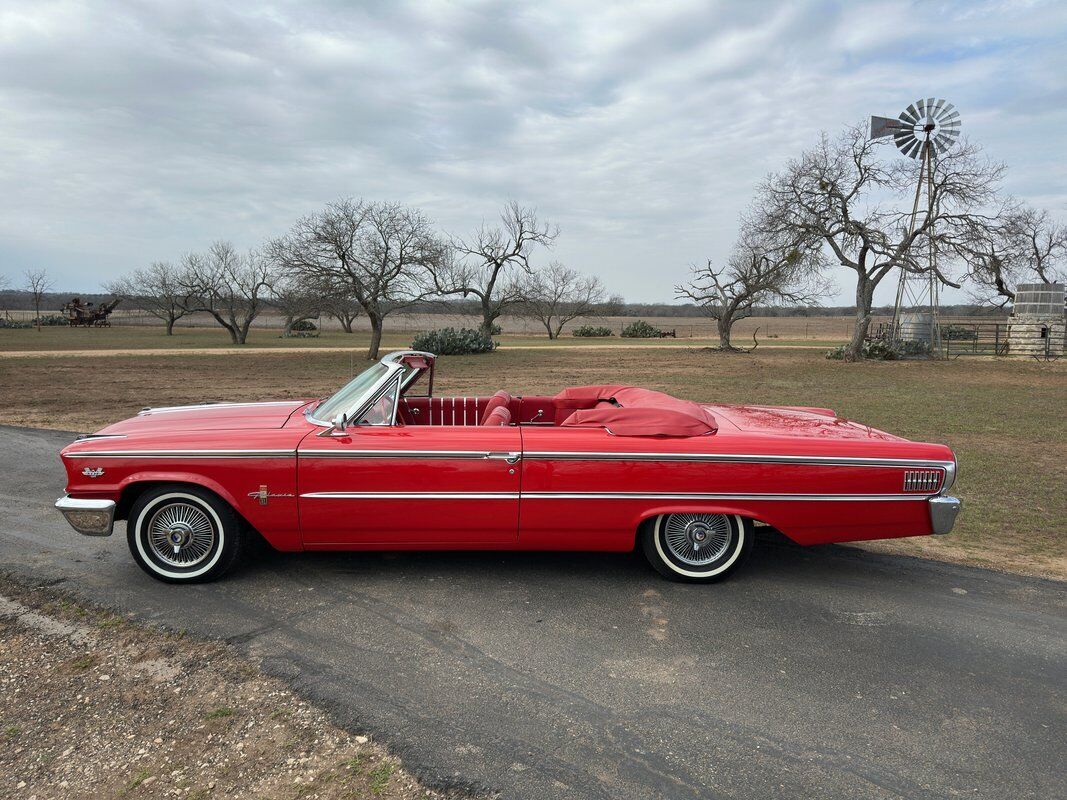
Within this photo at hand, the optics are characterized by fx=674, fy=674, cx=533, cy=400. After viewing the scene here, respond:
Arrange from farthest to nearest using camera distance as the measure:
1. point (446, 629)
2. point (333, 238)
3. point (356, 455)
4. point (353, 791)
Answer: point (333, 238) < point (356, 455) < point (446, 629) < point (353, 791)

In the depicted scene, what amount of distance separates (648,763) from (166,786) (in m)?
1.68

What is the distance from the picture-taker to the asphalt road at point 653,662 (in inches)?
96.7

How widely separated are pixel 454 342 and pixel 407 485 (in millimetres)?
31172

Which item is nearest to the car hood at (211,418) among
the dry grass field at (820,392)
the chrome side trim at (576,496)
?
the chrome side trim at (576,496)

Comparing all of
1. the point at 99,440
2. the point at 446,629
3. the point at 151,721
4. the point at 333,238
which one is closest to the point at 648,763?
the point at 446,629

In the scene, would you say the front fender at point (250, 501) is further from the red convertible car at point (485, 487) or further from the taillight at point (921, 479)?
the taillight at point (921, 479)

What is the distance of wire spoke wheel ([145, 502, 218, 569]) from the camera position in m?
3.93

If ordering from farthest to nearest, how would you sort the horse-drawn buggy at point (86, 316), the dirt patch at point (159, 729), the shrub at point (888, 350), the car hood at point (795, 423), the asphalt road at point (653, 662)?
the horse-drawn buggy at point (86, 316)
the shrub at point (888, 350)
the car hood at point (795, 423)
the asphalt road at point (653, 662)
the dirt patch at point (159, 729)

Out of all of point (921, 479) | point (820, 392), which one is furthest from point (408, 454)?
point (820, 392)

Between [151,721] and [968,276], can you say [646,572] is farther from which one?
[968,276]

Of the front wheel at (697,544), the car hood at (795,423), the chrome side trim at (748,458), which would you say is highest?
the car hood at (795,423)

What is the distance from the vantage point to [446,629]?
346cm

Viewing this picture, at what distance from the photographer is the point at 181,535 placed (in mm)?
3930

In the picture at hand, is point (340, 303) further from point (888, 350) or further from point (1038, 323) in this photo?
point (1038, 323)
